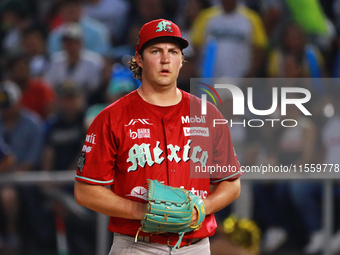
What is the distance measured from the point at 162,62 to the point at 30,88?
4920 mm

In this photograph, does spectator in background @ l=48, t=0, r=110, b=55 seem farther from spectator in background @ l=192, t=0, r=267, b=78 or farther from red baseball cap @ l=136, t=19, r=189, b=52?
red baseball cap @ l=136, t=19, r=189, b=52

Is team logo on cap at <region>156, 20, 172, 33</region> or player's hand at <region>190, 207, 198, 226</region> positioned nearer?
player's hand at <region>190, 207, 198, 226</region>

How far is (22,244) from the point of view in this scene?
7.14m

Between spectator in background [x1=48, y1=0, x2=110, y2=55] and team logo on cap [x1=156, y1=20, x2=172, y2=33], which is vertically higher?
spectator in background [x1=48, y1=0, x2=110, y2=55]

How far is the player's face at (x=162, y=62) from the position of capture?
3752mm

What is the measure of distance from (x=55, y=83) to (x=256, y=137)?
2.92m

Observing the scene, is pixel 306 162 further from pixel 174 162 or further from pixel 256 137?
pixel 174 162

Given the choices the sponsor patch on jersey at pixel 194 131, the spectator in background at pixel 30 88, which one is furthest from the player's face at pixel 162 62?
the spectator in background at pixel 30 88

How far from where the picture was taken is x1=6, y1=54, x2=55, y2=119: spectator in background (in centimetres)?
818

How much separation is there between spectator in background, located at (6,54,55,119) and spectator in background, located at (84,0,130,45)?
1120 mm

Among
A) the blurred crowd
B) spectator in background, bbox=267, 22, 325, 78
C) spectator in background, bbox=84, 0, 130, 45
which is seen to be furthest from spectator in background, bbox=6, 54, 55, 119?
spectator in background, bbox=267, 22, 325, 78

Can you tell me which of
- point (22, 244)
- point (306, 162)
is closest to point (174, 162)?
point (306, 162)

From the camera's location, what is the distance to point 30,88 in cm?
835

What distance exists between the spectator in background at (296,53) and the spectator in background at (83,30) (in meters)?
2.28
